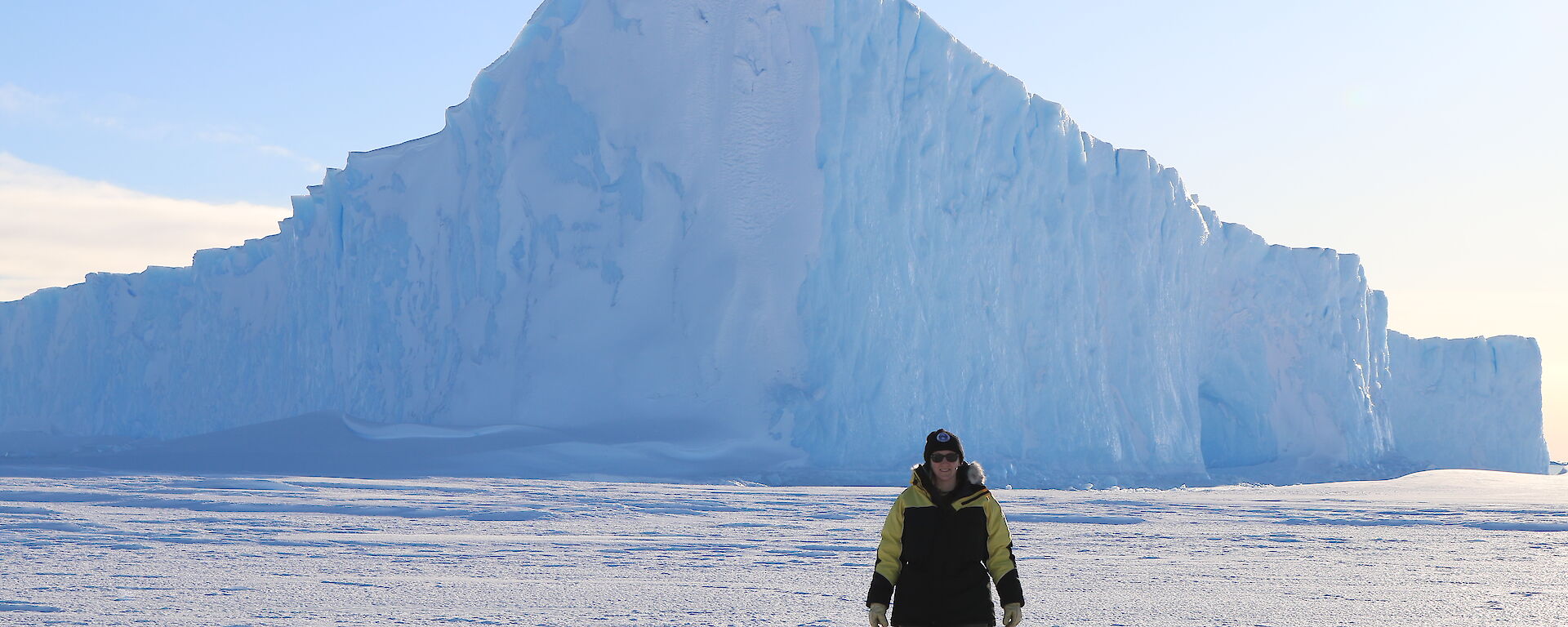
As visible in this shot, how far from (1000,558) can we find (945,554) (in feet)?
0.40

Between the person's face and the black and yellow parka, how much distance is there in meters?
0.02

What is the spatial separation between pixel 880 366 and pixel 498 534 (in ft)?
33.5

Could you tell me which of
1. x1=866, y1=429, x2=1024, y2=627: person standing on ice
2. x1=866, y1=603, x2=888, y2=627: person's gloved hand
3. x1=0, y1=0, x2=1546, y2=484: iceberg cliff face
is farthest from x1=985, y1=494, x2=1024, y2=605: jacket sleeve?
x1=0, y1=0, x2=1546, y2=484: iceberg cliff face

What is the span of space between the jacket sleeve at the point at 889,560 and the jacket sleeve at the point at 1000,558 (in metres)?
0.19

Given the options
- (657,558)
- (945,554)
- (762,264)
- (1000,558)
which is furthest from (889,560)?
(762,264)

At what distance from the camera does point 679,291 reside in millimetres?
18734

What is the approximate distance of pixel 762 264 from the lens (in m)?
18.6

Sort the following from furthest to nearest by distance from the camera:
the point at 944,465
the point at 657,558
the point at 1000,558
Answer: the point at 657,558 < the point at 1000,558 < the point at 944,465

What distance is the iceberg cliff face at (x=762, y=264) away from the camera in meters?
18.4

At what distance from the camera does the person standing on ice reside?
2.98m

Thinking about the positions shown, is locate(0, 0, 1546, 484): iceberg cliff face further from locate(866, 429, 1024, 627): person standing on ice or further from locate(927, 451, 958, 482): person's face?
locate(927, 451, 958, 482): person's face

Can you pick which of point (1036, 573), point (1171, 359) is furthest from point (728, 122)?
point (1036, 573)

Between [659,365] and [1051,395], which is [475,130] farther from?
[1051,395]

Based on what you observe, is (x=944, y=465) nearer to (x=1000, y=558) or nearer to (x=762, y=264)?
(x=1000, y=558)
